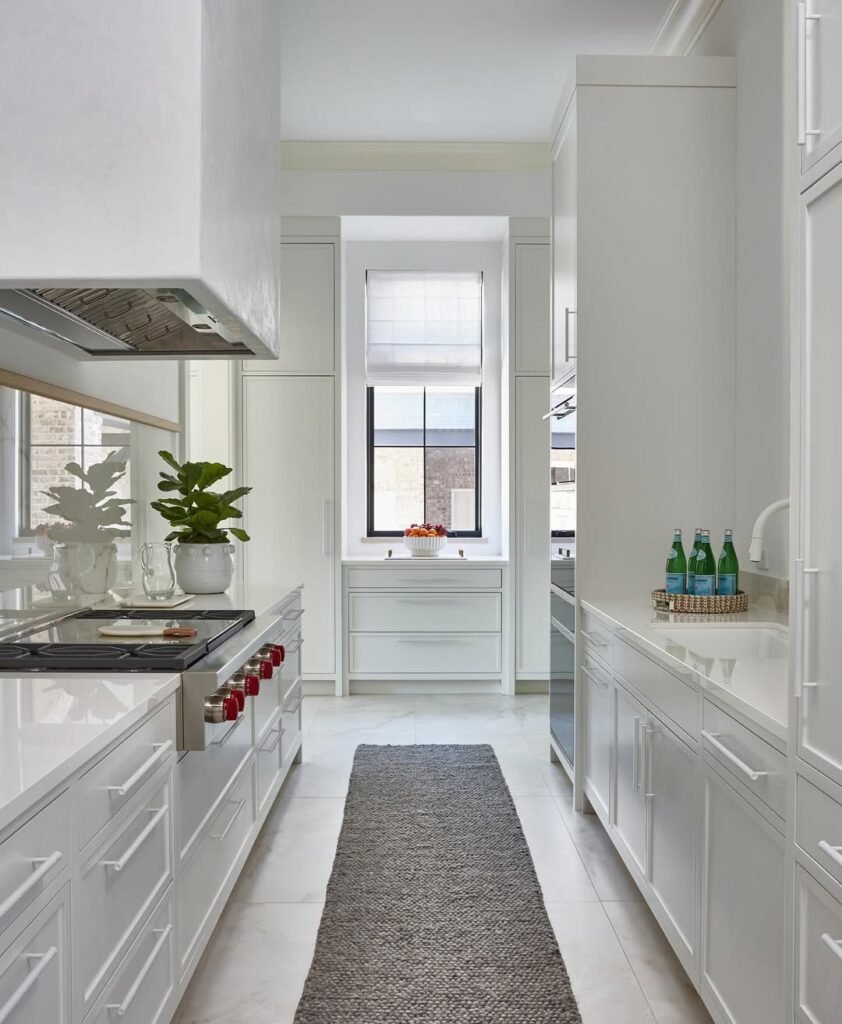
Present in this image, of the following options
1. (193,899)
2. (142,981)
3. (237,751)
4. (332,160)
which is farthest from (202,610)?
(332,160)

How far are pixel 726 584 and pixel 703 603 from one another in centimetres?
14

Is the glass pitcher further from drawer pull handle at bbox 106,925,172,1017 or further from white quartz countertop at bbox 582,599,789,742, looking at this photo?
white quartz countertop at bbox 582,599,789,742

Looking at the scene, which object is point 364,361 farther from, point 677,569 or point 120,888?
point 120,888

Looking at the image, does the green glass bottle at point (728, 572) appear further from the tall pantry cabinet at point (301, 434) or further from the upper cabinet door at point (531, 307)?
the tall pantry cabinet at point (301, 434)

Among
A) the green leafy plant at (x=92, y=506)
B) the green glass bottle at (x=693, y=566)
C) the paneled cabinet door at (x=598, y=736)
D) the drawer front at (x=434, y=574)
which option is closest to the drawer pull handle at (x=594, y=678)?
the paneled cabinet door at (x=598, y=736)

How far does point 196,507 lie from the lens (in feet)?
10.2

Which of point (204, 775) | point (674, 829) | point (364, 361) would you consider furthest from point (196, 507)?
point (364, 361)

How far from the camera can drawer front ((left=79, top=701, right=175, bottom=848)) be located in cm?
129

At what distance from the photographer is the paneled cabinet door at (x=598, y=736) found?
275 cm

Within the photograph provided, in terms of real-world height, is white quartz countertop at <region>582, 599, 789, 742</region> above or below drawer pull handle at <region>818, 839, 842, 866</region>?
above

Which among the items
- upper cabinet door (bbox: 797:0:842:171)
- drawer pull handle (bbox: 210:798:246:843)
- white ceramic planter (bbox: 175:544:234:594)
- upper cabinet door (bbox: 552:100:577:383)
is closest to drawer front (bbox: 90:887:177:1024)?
drawer pull handle (bbox: 210:798:246:843)

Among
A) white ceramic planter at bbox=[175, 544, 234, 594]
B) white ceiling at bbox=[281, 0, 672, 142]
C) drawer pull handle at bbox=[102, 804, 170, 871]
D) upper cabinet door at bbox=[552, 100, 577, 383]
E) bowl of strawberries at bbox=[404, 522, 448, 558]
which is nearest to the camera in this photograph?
drawer pull handle at bbox=[102, 804, 170, 871]

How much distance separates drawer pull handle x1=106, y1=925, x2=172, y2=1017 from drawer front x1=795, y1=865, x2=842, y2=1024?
1060 mm

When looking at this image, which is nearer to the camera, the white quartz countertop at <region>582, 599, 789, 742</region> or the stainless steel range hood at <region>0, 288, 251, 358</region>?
the white quartz countertop at <region>582, 599, 789, 742</region>
